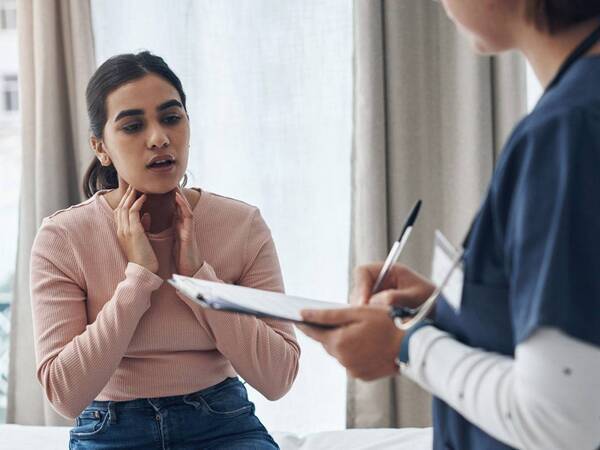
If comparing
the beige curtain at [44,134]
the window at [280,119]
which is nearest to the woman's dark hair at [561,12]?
the window at [280,119]

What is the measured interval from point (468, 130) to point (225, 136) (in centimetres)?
80

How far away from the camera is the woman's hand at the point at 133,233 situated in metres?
1.61

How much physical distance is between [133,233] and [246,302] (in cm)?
77

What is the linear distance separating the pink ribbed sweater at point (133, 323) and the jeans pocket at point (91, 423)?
4 centimetres

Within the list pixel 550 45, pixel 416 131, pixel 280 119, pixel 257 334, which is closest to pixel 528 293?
pixel 550 45

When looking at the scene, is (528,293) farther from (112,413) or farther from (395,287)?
(112,413)

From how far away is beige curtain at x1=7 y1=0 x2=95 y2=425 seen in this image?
2.56 metres

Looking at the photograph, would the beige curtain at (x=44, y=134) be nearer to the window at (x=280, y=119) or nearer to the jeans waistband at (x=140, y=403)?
the window at (x=280, y=119)

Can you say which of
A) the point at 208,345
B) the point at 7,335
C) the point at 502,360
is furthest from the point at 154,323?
the point at 7,335

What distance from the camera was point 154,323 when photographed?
1633 mm

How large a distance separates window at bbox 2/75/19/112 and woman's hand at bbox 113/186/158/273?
1329 millimetres

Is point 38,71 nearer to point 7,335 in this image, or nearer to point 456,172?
point 7,335

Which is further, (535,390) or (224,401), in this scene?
(224,401)

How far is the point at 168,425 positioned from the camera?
5.23 ft
